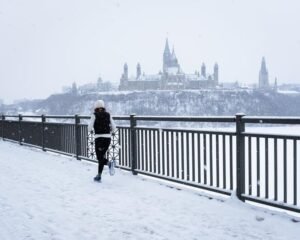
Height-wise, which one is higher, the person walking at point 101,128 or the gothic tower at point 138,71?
the gothic tower at point 138,71

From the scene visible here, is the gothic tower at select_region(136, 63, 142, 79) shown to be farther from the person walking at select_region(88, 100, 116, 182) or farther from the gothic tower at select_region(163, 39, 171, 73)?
the person walking at select_region(88, 100, 116, 182)

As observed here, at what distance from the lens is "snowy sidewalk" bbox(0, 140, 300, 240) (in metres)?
4.63

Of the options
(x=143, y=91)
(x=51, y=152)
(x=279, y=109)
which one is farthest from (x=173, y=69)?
(x=51, y=152)

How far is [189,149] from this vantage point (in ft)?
28.8

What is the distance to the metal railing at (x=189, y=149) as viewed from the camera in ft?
17.9

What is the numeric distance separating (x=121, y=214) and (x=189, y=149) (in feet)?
11.8

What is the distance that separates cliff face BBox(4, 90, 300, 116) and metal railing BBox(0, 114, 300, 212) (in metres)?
153

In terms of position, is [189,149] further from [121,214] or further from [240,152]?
[121,214]

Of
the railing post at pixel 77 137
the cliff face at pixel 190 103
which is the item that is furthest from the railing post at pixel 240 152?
the cliff face at pixel 190 103

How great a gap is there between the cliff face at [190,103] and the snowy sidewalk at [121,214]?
15699 centimetres

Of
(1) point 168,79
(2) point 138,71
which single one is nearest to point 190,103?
(1) point 168,79

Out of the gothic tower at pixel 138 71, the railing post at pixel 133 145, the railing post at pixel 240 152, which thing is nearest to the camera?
the railing post at pixel 240 152

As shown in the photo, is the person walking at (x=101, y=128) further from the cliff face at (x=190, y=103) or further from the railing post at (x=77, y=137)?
the cliff face at (x=190, y=103)

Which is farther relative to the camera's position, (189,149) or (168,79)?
(168,79)
